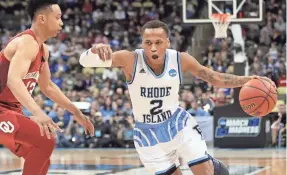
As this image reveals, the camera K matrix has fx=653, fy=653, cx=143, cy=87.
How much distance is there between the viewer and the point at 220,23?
14.5 metres

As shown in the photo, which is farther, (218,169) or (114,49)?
(114,49)

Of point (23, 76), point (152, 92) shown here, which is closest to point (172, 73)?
point (152, 92)

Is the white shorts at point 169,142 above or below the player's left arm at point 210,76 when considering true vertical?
below

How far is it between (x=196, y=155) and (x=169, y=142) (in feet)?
0.90

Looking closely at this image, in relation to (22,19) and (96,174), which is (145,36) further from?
(22,19)

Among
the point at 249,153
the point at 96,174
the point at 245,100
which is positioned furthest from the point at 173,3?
the point at 245,100

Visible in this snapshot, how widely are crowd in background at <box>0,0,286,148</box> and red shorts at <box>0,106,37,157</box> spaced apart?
757cm

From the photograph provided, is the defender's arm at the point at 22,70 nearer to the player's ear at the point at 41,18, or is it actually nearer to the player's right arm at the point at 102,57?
the player's ear at the point at 41,18

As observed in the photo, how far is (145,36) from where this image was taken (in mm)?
5789

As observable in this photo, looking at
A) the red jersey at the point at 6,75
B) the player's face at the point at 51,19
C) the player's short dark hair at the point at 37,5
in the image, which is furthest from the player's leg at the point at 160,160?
the player's short dark hair at the point at 37,5

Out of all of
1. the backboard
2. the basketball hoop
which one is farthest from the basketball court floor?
the backboard

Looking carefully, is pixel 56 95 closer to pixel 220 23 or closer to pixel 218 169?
pixel 218 169

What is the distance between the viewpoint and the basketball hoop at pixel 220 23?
14.4m

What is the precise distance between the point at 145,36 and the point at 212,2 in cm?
924
